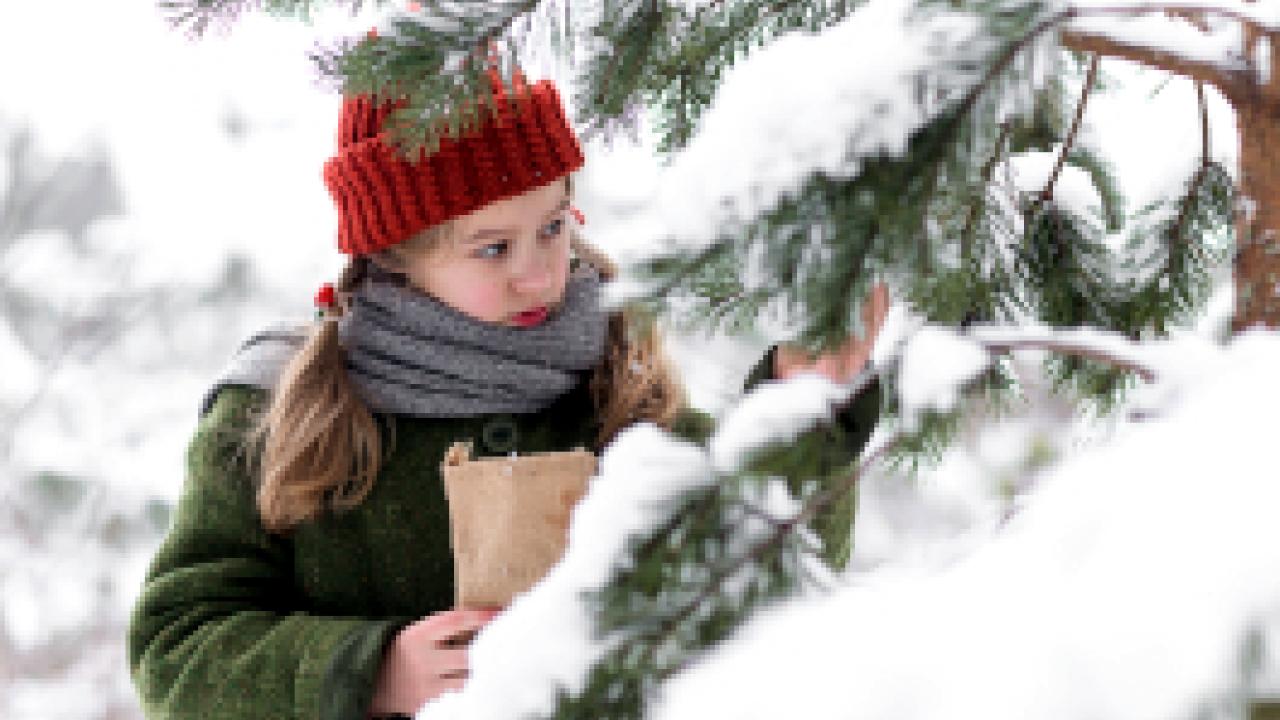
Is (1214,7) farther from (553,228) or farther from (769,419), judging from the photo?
(553,228)

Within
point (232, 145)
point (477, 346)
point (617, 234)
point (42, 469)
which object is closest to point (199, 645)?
point (477, 346)

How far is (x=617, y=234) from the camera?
22.5 inches

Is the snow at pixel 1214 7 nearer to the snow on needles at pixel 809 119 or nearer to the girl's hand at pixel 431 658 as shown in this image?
the snow on needles at pixel 809 119

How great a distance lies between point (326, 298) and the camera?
1.19 metres

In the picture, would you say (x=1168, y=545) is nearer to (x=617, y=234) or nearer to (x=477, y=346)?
(x=617, y=234)

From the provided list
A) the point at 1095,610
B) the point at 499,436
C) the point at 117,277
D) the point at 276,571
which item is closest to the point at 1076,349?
the point at 1095,610

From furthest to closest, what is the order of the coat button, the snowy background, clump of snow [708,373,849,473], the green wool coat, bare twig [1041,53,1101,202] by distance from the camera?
the snowy background < the coat button < the green wool coat < bare twig [1041,53,1101,202] < clump of snow [708,373,849,473]

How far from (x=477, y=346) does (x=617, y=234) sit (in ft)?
1.83

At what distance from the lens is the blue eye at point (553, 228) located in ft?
3.53

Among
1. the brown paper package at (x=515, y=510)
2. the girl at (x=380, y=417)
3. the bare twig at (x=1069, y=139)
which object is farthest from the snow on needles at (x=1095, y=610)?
the girl at (x=380, y=417)

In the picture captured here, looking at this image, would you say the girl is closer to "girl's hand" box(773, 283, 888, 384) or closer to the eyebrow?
the eyebrow

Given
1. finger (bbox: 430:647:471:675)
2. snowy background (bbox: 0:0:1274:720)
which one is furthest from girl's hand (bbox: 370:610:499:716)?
snowy background (bbox: 0:0:1274:720)

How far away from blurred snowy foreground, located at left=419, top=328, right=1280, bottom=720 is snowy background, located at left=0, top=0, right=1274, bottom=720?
8.82ft

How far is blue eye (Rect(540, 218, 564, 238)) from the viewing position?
1.08 metres
